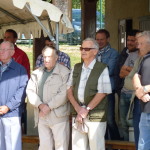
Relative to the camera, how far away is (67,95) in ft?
22.7

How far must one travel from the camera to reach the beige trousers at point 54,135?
6980 mm

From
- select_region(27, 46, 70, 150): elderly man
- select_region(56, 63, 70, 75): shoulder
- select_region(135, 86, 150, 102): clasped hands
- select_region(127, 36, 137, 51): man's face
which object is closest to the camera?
select_region(135, 86, 150, 102): clasped hands

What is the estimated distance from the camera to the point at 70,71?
23.3 ft

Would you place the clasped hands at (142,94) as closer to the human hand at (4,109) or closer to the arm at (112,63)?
the arm at (112,63)

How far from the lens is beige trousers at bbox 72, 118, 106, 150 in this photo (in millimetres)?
6656

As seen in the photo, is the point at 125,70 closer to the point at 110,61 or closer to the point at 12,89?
the point at 110,61

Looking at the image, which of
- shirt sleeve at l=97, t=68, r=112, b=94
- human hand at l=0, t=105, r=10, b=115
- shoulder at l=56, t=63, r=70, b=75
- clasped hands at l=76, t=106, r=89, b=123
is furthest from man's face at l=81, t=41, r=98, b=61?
→ human hand at l=0, t=105, r=10, b=115

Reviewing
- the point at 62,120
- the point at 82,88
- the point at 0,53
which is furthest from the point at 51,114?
the point at 0,53

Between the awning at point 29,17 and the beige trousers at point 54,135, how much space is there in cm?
138

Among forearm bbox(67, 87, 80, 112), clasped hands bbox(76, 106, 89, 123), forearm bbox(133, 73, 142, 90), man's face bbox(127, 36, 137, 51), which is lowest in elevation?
clasped hands bbox(76, 106, 89, 123)

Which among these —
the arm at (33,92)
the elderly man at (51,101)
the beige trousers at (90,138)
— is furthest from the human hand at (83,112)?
the arm at (33,92)

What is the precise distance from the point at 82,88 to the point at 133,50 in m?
1.11

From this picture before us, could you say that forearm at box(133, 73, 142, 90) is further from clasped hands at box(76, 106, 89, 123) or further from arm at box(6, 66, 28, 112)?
arm at box(6, 66, 28, 112)

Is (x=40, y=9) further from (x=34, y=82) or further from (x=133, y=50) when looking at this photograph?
(x=133, y=50)
